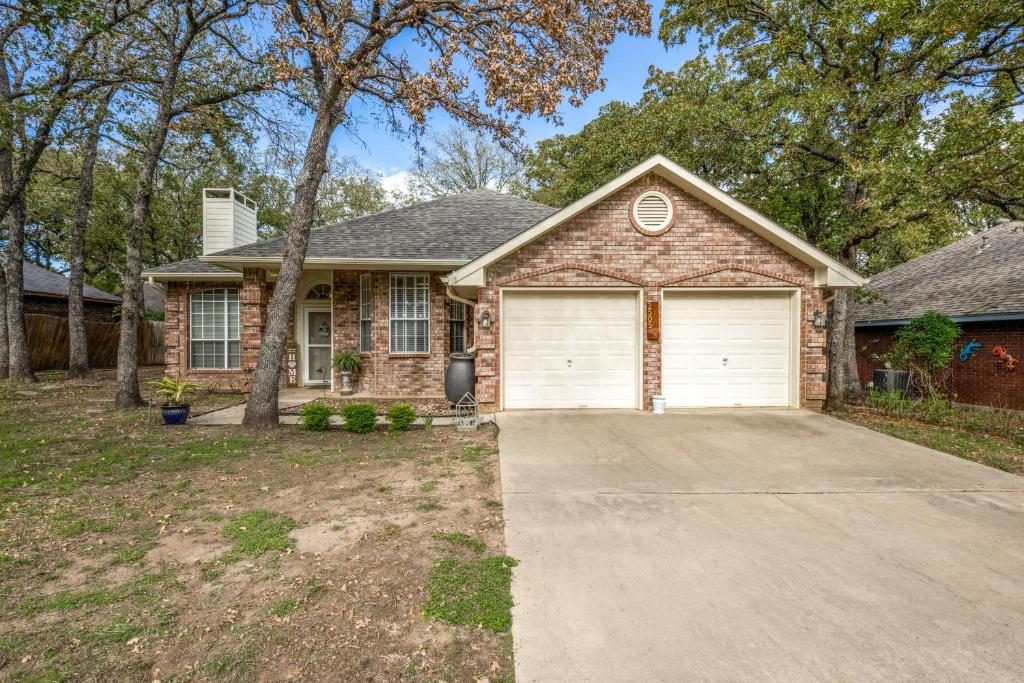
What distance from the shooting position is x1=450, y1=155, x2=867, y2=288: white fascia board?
8.15 m

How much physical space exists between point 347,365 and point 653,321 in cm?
659

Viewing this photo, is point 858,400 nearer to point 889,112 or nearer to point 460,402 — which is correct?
point 889,112

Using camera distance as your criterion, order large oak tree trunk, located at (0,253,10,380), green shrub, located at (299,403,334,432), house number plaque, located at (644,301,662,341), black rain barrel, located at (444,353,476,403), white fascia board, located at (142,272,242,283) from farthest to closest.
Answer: large oak tree trunk, located at (0,253,10,380), white fascia board, located at (142,272,242,283), house number plaque, located at (644,301,662,341), black rain barrel, located at (444,353,476,403), green shrub, located at (299,403,334,432)

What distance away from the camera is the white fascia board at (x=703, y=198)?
26.7ft

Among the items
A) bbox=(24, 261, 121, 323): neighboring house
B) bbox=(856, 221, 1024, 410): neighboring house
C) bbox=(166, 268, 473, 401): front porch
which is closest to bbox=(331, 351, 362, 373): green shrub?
bbox=(166, 268, 473, 401): front porch

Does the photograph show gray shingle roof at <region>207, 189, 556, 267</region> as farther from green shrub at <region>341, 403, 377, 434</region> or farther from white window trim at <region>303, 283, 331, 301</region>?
green shrub at <region>341, 403, 377, 434</region>

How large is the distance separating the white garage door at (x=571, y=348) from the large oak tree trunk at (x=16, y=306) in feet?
46.2

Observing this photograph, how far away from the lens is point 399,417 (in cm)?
698

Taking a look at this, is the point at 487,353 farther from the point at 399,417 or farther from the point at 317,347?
the point at 317,347

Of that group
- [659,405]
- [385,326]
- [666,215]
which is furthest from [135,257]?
[659,405]

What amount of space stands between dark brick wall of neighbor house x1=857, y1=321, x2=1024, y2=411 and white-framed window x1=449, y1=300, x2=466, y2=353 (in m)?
12.4

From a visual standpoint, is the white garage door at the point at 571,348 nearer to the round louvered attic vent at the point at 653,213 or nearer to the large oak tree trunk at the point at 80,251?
the round louvered attic vent at the point at 653,213

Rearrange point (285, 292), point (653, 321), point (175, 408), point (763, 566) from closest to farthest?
point (763, 566) < point (285, 292) < point (175, 408) < point (653, 321)

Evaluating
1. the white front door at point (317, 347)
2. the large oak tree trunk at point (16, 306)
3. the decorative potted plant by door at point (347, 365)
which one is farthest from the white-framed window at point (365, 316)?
the large oak tree trunk at point (16, 306)
